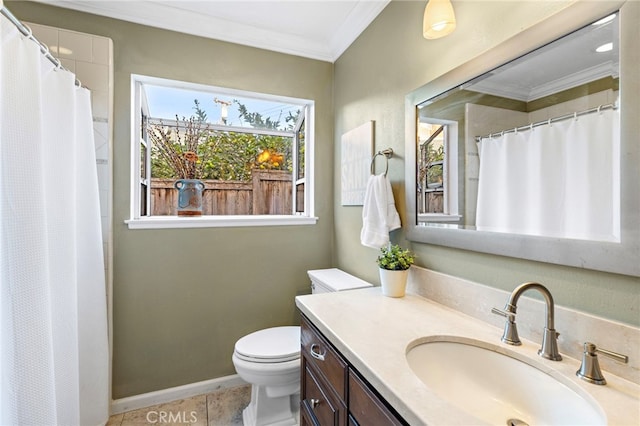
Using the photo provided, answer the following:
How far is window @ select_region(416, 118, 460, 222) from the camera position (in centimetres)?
122

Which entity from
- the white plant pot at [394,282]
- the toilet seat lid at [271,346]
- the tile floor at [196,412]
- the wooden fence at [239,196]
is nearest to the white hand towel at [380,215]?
the white plant pot at [394,282]

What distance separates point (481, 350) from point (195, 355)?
179 centimetres

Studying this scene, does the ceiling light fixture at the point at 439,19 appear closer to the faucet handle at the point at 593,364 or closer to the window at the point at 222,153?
the faucet handle at the point at 593,364

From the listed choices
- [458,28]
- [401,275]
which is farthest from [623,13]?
[401,275]

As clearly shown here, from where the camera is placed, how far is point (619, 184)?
2.38 ft

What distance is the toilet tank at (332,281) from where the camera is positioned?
67.5 inches

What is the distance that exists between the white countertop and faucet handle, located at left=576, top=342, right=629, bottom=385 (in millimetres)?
16

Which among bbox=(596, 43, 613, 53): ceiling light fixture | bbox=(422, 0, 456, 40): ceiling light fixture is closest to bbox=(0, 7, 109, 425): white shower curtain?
bbox=(422, 0, 456, 40): ceiling light fixture

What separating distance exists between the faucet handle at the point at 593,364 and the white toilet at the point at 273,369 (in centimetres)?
104

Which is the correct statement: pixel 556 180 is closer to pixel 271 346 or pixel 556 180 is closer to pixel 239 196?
pixel 271 346

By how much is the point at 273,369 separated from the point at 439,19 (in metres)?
1.73

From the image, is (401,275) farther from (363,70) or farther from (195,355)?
(195,355)

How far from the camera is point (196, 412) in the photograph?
1823mm

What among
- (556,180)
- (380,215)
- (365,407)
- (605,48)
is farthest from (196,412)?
(605,48)
